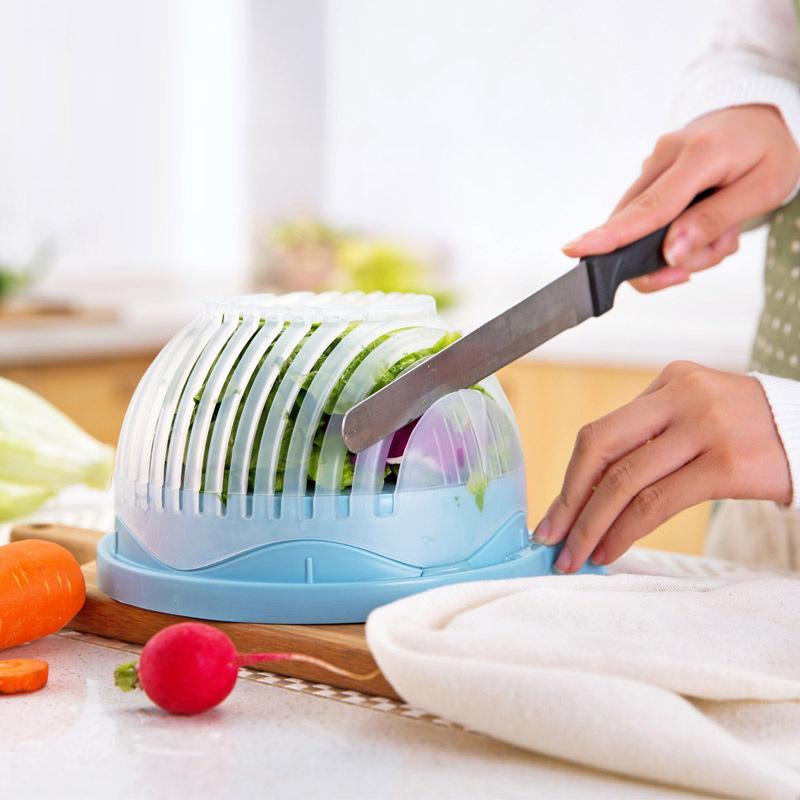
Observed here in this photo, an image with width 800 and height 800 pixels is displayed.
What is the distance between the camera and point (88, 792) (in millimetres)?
628

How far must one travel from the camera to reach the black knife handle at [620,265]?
891mm

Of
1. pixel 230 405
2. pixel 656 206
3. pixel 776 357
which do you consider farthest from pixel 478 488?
pixel 776 357

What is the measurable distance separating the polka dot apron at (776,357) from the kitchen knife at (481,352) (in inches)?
18.8

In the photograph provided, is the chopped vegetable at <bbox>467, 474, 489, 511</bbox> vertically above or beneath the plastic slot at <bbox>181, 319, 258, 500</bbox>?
beneath

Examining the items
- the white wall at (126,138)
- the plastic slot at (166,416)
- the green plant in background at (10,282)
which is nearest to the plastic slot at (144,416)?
the plastic slot at (166,416)

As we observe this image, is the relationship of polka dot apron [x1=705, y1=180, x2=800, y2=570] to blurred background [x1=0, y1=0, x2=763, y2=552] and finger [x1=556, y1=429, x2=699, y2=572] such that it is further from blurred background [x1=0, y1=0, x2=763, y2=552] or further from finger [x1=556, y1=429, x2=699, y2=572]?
blurred background [x1=0, y1=0, x2=763, y2=552]

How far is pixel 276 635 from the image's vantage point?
83 cm

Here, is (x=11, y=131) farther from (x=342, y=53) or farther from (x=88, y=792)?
(x=88, y=792)

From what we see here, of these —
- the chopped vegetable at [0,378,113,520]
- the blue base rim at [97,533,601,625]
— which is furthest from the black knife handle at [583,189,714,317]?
the chopped vegetable at [0,378,113,520]

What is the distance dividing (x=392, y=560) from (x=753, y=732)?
0.28 m

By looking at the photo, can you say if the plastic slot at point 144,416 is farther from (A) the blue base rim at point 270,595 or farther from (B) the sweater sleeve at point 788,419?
(B) the sweater sleeve at point 788,419

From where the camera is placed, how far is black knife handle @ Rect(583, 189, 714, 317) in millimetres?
891

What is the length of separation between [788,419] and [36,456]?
0.79m

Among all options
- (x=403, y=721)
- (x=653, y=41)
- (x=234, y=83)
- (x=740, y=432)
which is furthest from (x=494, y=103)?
(x=403, y=721)
